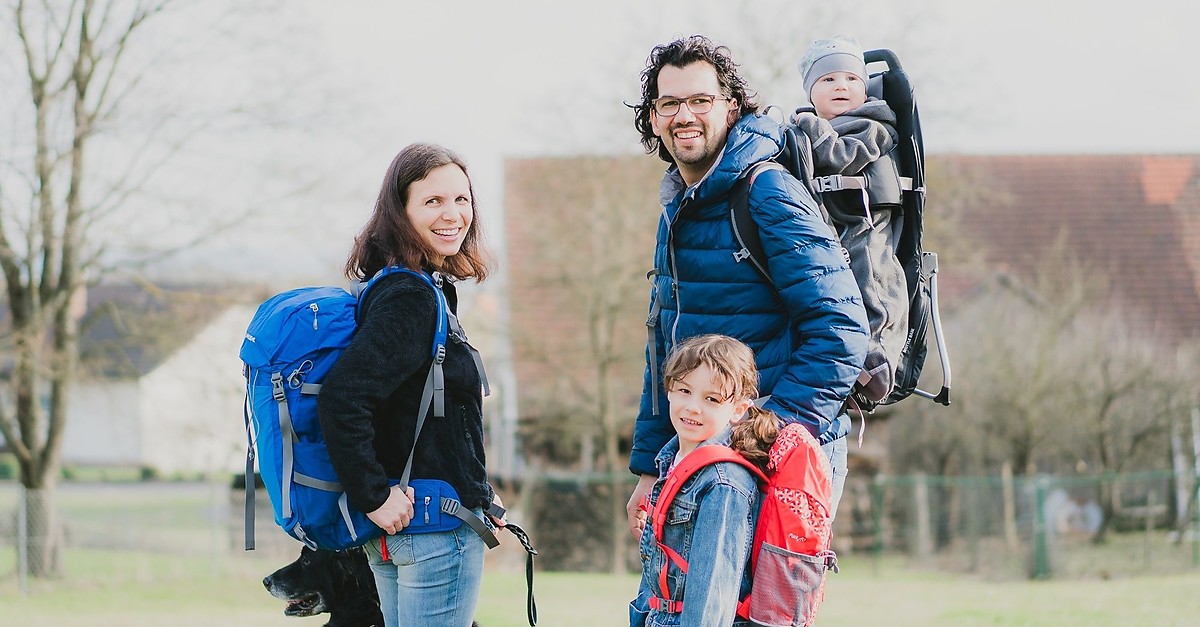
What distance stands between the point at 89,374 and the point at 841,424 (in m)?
16.5

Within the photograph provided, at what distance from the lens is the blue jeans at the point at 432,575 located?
3.11m

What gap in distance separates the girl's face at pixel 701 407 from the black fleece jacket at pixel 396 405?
0.54 metres

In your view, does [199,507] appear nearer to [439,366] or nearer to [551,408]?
[551,408]

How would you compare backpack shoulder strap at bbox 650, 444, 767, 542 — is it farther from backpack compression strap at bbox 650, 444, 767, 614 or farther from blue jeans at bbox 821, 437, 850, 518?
blue jeans at bbox 821, 437, 850, 518

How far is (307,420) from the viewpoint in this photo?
9.95 ft

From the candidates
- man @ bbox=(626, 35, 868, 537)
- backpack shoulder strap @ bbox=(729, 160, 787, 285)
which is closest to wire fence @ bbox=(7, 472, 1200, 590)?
man @ bbox=(626, 35, 868, 537)

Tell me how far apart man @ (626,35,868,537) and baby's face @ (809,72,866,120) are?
247 mm

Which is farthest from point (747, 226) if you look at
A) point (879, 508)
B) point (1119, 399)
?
point (1119, 399)

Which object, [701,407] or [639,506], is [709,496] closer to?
[701,407]

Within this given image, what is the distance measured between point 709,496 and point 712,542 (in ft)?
0.35

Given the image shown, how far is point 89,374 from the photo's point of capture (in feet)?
57.8

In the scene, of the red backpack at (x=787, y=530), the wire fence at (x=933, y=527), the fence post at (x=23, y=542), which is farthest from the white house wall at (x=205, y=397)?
the red backpack at (x=787, y=530)

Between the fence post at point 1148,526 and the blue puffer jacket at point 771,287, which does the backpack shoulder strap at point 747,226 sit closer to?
the blue puffer jacket at point 771,287

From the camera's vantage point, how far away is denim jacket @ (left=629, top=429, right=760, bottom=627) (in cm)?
284
